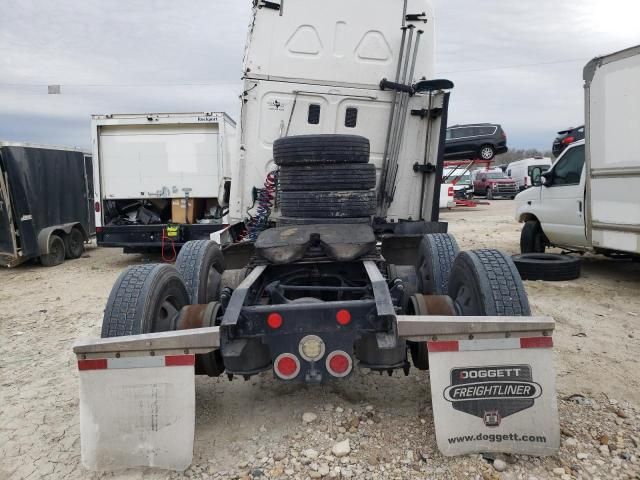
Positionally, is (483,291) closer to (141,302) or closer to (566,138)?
(141,302)

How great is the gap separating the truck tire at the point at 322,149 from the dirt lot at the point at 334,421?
1.74 m

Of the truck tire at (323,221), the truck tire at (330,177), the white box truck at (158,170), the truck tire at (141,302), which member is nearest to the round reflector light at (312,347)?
the truck tire at (141,302)

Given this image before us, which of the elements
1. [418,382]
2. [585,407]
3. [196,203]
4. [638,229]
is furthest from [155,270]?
[196,203]

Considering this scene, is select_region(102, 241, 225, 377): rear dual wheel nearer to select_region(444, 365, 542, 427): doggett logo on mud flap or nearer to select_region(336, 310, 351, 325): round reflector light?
select_region(336, 310, 351, 325): round reflector light

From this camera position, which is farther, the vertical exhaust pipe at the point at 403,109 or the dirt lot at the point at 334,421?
the vertical exhaust pipe at the point at 403,109

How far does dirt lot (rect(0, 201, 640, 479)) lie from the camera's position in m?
2.54

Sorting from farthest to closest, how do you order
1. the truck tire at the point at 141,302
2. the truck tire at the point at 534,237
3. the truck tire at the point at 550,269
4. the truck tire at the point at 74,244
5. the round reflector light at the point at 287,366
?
the truck tire at the point at 74,244
the truck tire at the point at 534,237
the truck tire at the point at 550,269
the truck tire at the point at 141,302
the round reflector light at the point at 287,366

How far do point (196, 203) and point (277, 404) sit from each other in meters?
7.71

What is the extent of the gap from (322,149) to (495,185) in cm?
2787

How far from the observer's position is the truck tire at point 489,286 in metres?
2.81

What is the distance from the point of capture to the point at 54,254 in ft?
34.5

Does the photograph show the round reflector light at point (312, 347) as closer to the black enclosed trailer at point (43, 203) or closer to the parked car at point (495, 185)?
the black enclosed trailer at point (43, 203)

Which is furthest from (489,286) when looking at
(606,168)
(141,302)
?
(606,168)

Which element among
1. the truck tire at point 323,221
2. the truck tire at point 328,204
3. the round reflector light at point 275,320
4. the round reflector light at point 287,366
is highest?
the truck tire at point 328,204
